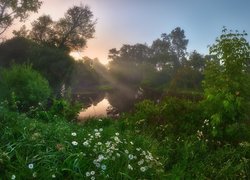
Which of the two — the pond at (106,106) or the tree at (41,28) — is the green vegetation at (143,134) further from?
the tree at (41,28)

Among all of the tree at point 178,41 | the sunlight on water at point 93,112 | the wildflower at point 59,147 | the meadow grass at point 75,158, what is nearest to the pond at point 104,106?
the sunlight on water at point 93,112

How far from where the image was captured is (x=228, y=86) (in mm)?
13766

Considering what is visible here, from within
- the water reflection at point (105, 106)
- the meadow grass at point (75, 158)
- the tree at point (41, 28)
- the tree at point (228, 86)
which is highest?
the tree at point (41, 28)

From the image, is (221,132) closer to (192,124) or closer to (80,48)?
(192,124)

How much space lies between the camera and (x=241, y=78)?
13.8 meters

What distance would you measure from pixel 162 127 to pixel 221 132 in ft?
6.75

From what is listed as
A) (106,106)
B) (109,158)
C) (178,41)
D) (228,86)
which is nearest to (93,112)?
(106,106)

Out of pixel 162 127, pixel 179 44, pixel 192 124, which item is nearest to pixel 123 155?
pixel 162 127

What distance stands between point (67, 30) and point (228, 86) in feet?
137

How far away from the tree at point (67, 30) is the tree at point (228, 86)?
131ft

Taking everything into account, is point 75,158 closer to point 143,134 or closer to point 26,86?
point 143,134

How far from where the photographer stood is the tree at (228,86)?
43.5 ft

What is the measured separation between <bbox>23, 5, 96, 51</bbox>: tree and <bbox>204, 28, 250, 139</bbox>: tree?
39.8 meters

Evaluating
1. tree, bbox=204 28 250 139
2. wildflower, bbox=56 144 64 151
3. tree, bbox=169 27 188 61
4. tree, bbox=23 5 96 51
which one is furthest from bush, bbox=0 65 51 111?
tree, bbox=169 27 188 61
